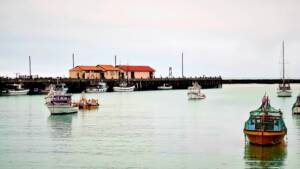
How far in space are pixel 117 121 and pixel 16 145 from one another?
1868 cm

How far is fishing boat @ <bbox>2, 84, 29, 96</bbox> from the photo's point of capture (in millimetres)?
119875

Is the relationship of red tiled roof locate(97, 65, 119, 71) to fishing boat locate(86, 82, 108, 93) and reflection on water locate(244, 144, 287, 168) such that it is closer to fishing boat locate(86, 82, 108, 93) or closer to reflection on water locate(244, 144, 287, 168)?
fishing boat locate(86, 82, 108, 93)

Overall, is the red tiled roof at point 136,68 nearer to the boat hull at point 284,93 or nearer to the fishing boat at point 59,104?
the boat hull at point 284,93

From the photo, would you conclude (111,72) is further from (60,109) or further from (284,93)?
(60,109)

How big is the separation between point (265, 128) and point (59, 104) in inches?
1286

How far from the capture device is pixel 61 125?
48.7 m

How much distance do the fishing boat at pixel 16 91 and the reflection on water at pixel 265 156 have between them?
308 ft

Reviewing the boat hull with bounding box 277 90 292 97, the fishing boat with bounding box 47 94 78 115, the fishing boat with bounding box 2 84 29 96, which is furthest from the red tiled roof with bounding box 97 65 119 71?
the fishing boat with bounding box 47 94 78 115

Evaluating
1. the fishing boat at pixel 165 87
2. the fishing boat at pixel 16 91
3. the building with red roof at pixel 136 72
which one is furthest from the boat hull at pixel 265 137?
the fishing boat at pixel 165 87

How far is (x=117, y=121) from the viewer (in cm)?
5297

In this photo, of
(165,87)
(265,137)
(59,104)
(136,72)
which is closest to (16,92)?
(136,72)

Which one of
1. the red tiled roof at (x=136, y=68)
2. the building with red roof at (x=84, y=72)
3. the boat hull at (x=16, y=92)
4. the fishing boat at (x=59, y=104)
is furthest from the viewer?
the red tiled roof at (x=136, y=68)

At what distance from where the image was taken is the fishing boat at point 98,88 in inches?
5147

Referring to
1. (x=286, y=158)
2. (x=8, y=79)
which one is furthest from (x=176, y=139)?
(x=8, y=79)
